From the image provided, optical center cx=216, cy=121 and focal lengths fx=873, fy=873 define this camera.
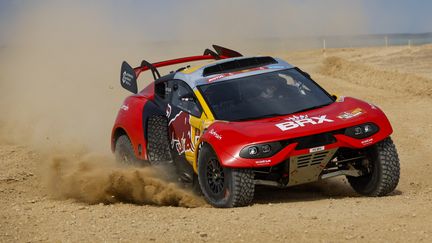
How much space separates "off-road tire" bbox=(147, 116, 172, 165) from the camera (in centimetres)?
979

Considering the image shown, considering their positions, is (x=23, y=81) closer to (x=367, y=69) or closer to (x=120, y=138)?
(x=367, y=69)

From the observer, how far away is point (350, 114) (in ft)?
28.4

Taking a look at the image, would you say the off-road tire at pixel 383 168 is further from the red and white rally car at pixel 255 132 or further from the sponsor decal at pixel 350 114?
the sponsor decal at pixel 350 114

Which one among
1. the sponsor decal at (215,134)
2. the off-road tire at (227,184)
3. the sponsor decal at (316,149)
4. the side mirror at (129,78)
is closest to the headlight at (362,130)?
the sponsor decal at (316,149)

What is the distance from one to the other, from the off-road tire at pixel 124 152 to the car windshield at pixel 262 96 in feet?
5.24

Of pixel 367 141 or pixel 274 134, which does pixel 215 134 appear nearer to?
pixel 274 134

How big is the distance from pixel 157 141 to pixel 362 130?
8.37 feet

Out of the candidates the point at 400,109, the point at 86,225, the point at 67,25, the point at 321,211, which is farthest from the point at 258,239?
the point at 67,25

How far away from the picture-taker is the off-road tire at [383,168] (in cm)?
862

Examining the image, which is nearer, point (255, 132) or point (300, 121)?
point (255, 132)

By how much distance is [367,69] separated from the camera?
87.3ft

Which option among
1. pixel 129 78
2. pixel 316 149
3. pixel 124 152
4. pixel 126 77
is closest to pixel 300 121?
pixel 316 149

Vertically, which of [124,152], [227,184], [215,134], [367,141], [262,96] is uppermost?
[262,96]

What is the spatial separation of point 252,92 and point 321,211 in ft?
6.38
